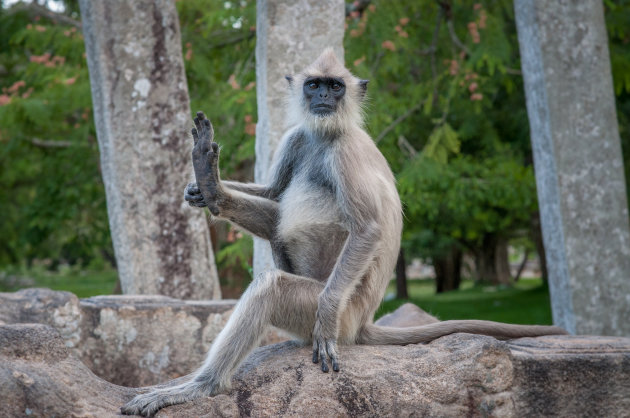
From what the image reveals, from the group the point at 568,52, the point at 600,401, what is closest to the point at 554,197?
the point at 568,52

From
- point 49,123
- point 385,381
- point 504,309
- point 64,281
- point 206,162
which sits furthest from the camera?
point 64,281

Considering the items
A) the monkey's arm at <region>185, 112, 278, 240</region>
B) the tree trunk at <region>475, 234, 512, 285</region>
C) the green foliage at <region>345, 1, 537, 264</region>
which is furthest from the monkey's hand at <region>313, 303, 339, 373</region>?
the tree trunk at <region>475, 234, 512, 285</region>

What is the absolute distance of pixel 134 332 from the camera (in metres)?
4.53

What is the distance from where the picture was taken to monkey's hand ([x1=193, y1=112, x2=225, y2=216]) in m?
3.28

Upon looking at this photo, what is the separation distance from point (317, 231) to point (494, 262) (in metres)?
19.6

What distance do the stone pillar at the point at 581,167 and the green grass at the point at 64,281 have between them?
22.7ft

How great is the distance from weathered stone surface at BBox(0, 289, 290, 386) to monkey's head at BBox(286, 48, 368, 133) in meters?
1.54

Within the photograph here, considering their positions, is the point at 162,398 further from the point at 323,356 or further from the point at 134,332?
the point at 134,332

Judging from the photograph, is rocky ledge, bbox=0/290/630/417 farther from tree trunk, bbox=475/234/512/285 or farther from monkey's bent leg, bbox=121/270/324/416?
tree trunk, bbox=475/234/512/285

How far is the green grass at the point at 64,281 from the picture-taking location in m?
14.5

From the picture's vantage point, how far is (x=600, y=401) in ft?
11.0

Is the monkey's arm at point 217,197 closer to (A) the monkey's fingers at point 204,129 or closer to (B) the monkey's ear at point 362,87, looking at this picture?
(A) the monkey's fingers at point 204,129

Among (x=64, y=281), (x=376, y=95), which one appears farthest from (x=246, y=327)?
(x=64, y=281)

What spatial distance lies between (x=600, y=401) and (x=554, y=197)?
2.91m
